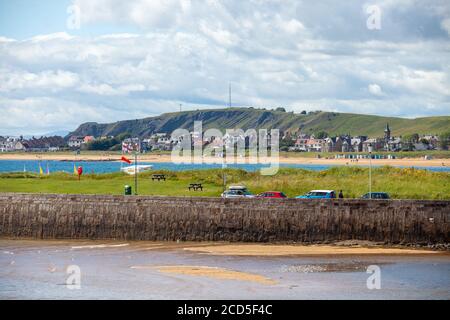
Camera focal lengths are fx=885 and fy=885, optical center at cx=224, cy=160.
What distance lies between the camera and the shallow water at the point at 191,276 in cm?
3453

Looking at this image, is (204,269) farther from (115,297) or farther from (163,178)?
(163,178)

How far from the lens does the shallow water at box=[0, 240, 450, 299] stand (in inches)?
1359

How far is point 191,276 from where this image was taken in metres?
37.6

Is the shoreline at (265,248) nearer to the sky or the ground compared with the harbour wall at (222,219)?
nearer to the ground

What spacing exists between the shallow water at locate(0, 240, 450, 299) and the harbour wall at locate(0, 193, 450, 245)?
1.61m

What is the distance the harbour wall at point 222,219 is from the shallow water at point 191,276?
63.2 inches

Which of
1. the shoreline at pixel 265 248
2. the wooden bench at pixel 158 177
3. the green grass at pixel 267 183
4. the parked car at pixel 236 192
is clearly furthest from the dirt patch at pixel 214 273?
the wooden bench at pixel 158 177

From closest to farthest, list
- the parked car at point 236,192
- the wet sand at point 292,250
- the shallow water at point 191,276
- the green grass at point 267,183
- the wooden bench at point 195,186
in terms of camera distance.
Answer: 1. the shallow water at point 191,276
2. the wet sand at point 292,250
3. the parked car at point 236,192
4. the green grass at point 267,183
5. the wooden bench at point 195,186

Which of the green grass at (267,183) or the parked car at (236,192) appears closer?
the parked car at (236,192)

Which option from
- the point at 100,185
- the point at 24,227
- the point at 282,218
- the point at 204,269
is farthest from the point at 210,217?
the point at 100,185

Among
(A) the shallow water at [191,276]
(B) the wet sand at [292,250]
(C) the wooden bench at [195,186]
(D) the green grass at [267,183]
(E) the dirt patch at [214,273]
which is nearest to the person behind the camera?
(A) the shallow water at [191,276]

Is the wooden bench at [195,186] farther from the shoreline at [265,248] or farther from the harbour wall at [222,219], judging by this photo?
the shoreline at [265,248]

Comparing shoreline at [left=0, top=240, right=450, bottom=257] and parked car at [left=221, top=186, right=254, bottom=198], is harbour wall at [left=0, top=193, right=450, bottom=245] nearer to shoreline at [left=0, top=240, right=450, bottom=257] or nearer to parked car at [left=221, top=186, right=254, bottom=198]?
shoreline at [left=0, top=240, right=450, bottom=257]

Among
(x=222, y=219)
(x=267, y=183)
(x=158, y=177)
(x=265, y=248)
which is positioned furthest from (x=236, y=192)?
(x=158, y=177)
